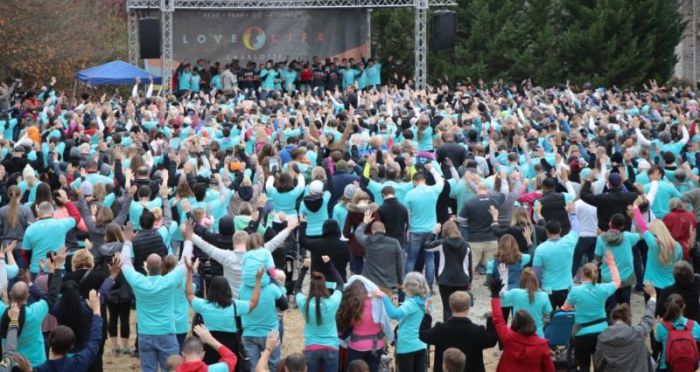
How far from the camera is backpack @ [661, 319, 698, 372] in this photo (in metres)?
9.03

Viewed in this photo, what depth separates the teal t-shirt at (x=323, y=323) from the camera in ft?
29.6

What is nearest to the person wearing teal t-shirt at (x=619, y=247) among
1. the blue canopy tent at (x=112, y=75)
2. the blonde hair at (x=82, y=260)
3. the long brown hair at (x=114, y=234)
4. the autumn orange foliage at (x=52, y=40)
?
the long brown hair at (x=114, y=234)

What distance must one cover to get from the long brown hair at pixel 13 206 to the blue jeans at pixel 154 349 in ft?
11.3

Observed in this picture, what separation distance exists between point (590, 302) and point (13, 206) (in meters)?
6.32

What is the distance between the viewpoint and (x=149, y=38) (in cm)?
2959

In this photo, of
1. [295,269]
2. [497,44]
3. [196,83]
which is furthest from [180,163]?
[497,44]

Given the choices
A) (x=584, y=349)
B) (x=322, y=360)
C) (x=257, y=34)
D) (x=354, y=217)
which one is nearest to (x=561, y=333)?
(x=584, y=349)

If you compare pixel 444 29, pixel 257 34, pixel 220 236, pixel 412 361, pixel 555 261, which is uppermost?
pixel 257 34

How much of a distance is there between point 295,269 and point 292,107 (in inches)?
369

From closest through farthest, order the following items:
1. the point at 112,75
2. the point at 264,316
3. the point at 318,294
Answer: the point at 318,294, the point at 264,316, the point at 112,75

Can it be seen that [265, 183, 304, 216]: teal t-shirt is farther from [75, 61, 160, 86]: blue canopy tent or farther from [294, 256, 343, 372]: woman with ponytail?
[75, 61, 160, 86]: blue canopy tent

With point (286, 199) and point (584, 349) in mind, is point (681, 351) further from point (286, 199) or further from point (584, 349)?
point (286, 199)

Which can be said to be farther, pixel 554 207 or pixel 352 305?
pixel 554 207

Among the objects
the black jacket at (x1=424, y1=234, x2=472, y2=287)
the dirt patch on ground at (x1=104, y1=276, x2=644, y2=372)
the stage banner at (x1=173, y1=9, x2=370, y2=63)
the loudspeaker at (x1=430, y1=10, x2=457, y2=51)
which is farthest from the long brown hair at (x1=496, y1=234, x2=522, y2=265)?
the stage banner at (x1=173, y1=9, x2=370, y2=63)
